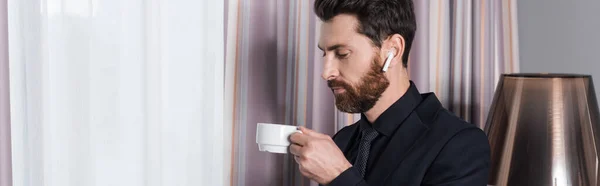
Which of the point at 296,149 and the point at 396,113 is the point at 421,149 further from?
the point at 296,149

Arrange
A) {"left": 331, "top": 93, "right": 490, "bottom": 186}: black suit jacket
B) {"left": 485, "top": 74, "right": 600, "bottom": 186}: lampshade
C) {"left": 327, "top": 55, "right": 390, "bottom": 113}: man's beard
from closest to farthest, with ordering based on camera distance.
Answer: {"left": 331, "top": 93, "right": 490, "bottom": 186}: black suit jacket, {"left": 327, "top": 55, "right": 390, "bottom": 113}: man's beard, {"left": 485, "top": 74, "right": 600, "bottom": 186}: lampshade

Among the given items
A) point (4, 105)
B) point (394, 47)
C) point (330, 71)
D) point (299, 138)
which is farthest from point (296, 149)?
point (4, 105)

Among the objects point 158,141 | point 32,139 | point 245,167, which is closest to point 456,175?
point 245,167

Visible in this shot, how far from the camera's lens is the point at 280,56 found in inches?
63.6

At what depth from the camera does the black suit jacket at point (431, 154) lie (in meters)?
1.26

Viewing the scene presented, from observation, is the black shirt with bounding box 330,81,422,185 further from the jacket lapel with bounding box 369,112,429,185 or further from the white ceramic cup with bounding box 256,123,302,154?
the white ceramic cup with bounding box 256,123,302,154

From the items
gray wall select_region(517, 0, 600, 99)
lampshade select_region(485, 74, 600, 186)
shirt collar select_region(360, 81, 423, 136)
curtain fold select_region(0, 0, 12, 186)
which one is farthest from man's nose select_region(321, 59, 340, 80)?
gray wall select_region(517, 0, 600, 99)

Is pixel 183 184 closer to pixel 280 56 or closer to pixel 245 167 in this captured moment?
pixel 245 167

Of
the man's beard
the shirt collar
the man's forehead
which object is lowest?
the shirt collar

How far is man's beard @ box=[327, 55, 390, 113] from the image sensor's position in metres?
1.37

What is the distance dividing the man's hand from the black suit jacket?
0.8 inches

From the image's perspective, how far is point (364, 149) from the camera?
1.42 meters

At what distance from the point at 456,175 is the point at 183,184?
2.04ft

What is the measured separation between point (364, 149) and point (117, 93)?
509 mm
